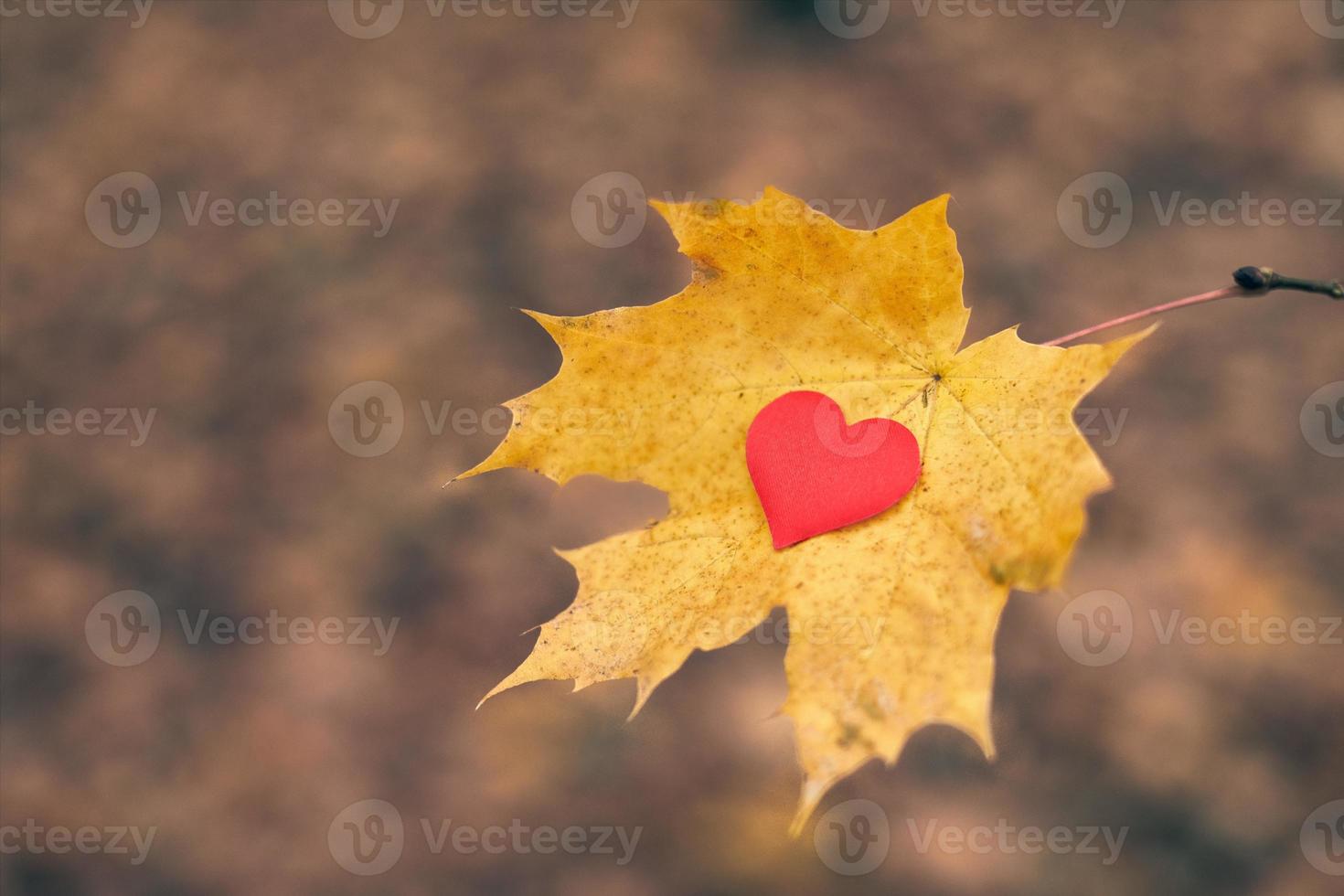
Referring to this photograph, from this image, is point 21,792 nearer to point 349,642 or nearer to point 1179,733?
point 349,642

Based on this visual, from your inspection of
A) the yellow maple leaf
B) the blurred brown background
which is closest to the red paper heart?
the yellow maple leaf

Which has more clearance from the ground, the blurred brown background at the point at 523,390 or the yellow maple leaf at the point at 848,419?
the yellow maple leaf at the point at 848,419

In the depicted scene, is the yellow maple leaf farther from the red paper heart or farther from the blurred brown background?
the blurred brown background

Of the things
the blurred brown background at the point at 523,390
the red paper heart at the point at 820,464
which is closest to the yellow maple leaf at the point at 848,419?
the red paper heart at the point at 820,464

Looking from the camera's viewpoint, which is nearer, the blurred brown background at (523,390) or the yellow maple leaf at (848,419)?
the yellow maple leaf at (848,419)

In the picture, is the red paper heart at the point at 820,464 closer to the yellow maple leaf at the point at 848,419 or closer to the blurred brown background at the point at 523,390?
the yellow maple leaf at the point at 848,419

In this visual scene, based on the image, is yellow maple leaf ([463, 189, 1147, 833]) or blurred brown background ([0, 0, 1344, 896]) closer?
yellow maple leaf ([463, 189, 1147, 833])
